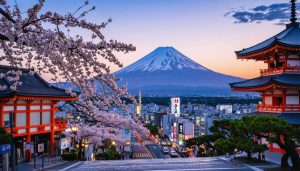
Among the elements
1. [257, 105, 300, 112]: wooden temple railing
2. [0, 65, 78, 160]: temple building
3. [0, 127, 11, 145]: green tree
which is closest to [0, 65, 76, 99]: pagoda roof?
[0, 65, 78, 160]: temple building

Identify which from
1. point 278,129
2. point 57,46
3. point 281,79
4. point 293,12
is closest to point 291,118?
point 281,79

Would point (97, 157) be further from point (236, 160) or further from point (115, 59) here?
point (115, 59)

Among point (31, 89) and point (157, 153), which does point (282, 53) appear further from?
point (157, 153)

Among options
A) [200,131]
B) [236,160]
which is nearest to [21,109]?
[236,160]

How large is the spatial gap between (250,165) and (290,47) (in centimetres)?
855

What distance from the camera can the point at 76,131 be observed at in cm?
2380

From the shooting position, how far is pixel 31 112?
23188 millimetres

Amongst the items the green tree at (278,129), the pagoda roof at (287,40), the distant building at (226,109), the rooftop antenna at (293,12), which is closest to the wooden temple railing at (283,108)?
the pagoda roof at (287,40)

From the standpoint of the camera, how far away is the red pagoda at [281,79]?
23.8 metres

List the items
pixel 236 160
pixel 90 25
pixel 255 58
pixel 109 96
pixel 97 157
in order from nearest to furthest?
pixel 90 25 → pixel 109 96 → pixel 236 160 → pixel 255 58 → pixel 97 157

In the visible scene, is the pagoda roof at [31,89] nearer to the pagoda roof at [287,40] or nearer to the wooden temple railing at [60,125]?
the wooden temple railing at [60,125]

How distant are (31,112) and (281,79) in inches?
595

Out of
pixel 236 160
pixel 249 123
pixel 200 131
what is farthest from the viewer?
pixel 200 131

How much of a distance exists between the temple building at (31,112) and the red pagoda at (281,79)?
40.3 feet
